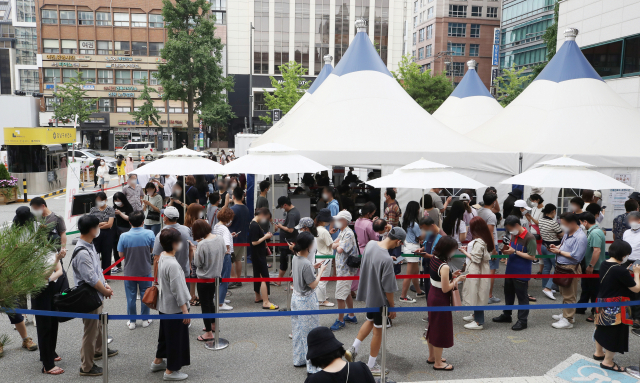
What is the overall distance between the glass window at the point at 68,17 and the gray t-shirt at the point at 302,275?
6410cm

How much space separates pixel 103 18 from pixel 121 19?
212 centimetres

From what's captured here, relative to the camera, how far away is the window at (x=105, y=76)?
5962 centimetres

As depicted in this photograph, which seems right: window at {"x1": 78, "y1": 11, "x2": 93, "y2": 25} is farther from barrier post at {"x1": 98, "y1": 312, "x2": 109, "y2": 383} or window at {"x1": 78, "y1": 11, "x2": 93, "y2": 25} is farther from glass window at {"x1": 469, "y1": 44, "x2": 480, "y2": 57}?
barrier post at {"x1": 98, "y1": 312, "x2": 109, "y2": 383}

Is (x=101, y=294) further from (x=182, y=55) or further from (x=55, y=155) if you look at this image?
(x=182, y=55)

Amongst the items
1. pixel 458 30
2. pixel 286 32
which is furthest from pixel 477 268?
pixel 458 30

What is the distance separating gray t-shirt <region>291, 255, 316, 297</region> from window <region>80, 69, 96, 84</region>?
62.4m

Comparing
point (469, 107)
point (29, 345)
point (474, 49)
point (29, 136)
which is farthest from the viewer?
point (474, 49)

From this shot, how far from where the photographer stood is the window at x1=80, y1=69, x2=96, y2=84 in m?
59.1

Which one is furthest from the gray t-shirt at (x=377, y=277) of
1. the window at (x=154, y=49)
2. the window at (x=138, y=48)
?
the window at (x=138, y=48)

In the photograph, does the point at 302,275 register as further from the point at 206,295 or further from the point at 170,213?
the point at 170,213

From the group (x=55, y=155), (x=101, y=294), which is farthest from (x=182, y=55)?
(x=101, y=294)

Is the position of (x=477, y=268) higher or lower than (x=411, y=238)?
lower

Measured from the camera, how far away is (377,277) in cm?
564

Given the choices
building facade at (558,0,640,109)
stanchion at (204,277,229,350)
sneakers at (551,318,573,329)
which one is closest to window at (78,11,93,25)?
building facade at (558,0,640,109)
